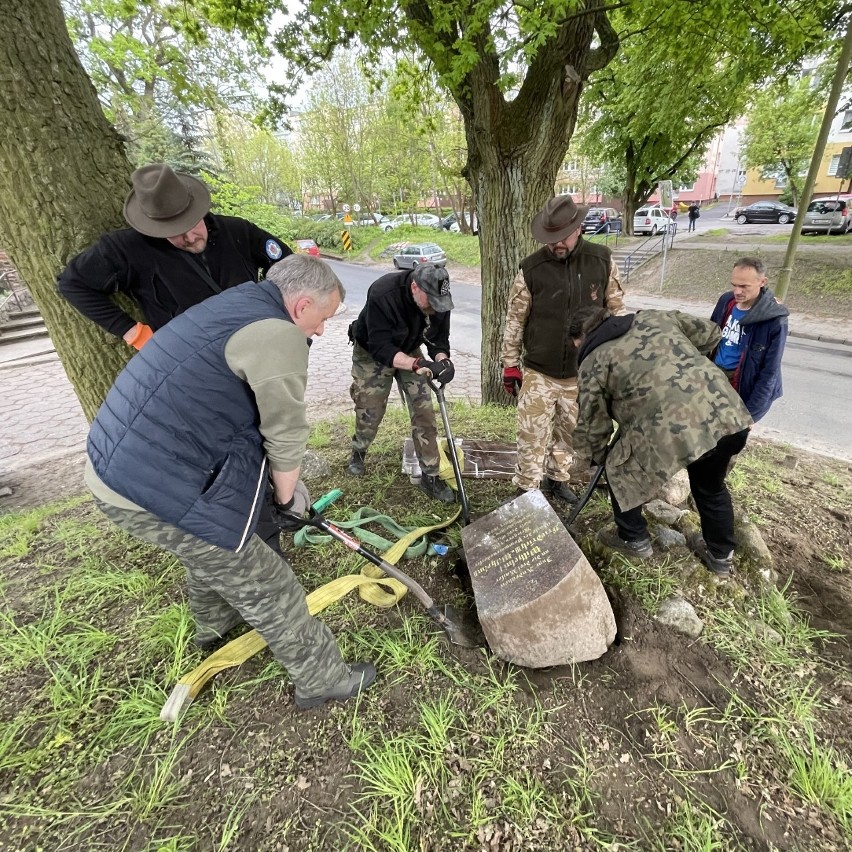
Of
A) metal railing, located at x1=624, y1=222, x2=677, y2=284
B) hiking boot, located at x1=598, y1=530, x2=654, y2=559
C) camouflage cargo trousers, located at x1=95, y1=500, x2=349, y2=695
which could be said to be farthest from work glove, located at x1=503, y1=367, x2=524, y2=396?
metal railing, located at x1=624, y1=222, x2=677, y2=284

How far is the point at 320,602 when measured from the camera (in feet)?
7.85

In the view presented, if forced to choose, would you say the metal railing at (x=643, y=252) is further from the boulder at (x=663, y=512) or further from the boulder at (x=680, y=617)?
the boulder at (x=680, y=617)

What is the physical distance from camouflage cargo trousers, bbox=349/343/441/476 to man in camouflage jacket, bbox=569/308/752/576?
1.16 m

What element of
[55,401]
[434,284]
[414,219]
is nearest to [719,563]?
[434,284]

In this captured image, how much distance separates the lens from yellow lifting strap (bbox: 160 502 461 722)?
6.45ft

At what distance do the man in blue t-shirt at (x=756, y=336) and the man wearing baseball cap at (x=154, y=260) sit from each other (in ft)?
9.99

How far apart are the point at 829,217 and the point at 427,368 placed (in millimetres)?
21162

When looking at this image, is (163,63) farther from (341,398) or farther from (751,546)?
(751,546)

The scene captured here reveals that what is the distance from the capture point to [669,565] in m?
2.56

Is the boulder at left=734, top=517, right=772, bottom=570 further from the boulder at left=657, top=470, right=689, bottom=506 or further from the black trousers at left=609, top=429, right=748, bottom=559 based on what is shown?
the boulder at left=657, top=470, right=689, bottom=506

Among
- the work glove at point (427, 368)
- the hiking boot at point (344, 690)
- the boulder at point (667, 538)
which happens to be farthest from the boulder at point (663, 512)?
the hiking boot at point (344, 690)

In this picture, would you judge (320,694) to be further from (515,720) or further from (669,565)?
Result: (669,565)

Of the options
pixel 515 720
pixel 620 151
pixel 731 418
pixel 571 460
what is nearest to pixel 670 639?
pixel 515 720

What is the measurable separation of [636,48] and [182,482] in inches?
342
